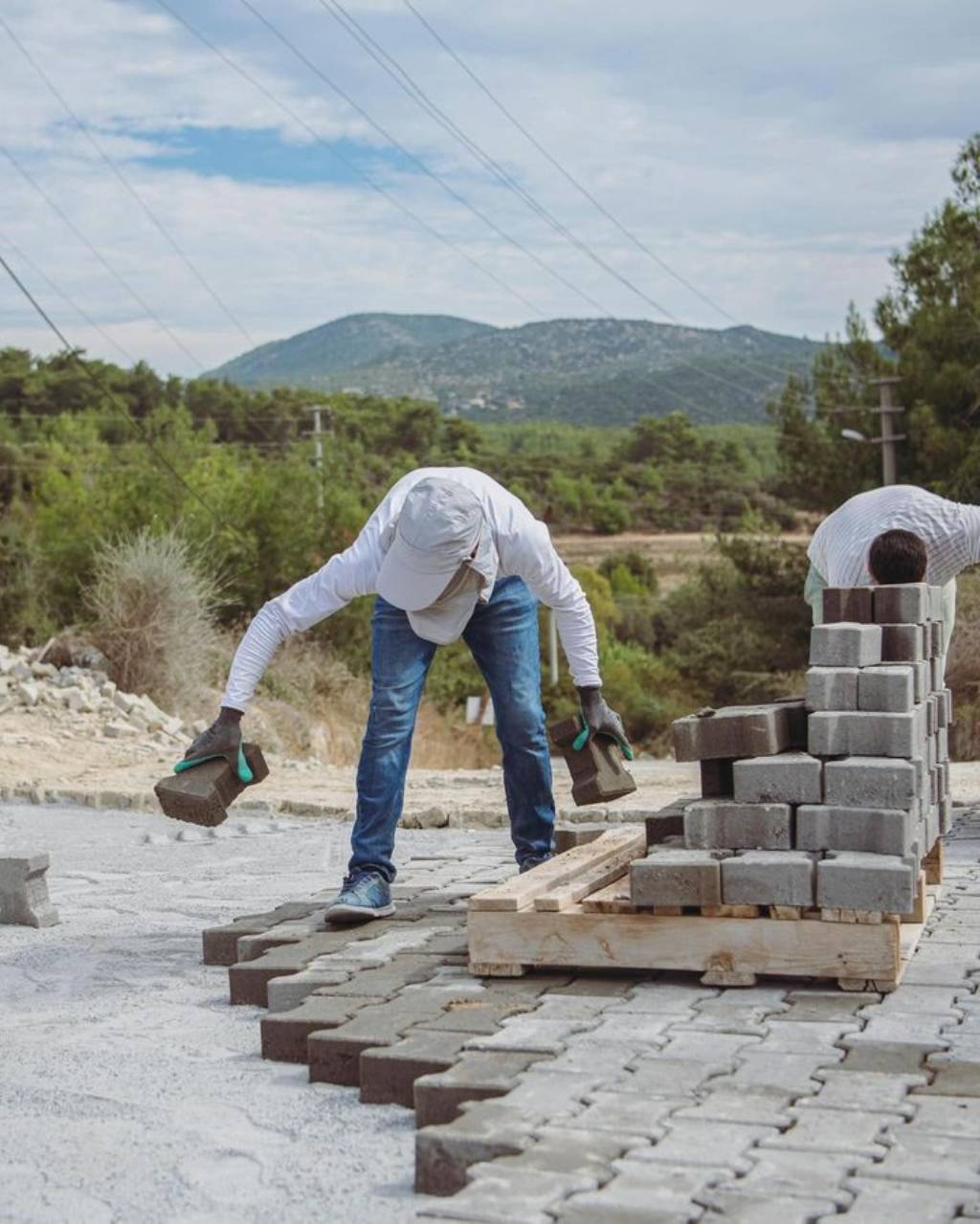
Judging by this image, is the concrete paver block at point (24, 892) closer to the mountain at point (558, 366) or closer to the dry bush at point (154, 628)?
the dry bush at point (154, 628)

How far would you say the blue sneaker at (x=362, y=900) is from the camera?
6301 millimetres

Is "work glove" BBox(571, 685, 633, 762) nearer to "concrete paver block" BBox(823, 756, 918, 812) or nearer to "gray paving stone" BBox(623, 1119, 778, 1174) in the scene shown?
"concrete paver block" BBox(823, 756, 918, 812)

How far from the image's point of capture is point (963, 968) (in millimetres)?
5434

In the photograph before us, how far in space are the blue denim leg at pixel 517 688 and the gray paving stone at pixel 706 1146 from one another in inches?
102

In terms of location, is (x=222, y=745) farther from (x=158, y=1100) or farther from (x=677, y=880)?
(x=677, y=880)

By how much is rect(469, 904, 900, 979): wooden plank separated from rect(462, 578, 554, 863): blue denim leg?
1.07m

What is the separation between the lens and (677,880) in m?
5.27

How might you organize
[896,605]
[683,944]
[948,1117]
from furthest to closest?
[896,605]
[683,944]
[948,1117]

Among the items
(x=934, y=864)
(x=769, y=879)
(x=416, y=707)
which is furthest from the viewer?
(x=934, y=864)

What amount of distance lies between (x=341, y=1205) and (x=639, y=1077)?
90 centimetres

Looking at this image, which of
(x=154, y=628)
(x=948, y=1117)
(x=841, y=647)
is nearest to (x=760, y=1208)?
(x=948, y=1117)

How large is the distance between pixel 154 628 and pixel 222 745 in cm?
1330

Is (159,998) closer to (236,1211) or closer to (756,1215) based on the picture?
(236,1211)

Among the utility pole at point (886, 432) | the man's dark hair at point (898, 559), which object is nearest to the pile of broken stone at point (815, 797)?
the man's dark hair at point (898, 559)
